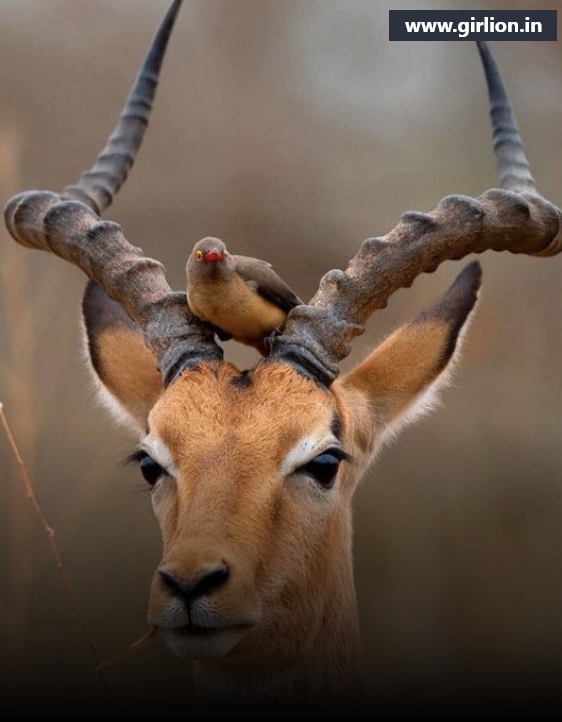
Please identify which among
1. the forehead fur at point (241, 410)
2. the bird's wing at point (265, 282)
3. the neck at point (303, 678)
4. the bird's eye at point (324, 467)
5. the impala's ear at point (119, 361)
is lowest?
the neck at point (303, 678)

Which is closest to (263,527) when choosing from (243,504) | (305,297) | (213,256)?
(243,504)

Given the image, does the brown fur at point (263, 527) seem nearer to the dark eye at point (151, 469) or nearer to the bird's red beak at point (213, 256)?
the dark eye at point (151, 469)

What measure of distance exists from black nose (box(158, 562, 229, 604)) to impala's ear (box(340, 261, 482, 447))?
1.48 meters

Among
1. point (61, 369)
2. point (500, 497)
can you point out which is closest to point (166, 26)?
point (61, 369)

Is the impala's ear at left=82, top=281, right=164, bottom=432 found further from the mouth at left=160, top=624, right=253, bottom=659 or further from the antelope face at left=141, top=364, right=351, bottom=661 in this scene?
the mouth at left=160, top=624, right=253, bottom=659

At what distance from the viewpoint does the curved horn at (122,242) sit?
5113 millimetres

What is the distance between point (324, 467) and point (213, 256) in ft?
3.47

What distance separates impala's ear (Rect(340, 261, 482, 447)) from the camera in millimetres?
5430

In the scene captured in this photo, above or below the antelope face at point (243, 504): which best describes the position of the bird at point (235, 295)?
above

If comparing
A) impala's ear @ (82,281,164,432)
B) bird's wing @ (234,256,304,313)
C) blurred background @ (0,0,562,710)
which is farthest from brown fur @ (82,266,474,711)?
blurred background @ (0,0,562,710)

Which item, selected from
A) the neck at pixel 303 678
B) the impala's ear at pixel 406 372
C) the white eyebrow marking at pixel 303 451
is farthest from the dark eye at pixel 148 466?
the impala's ear at pixel 406 372

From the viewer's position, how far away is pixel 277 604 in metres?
4.51

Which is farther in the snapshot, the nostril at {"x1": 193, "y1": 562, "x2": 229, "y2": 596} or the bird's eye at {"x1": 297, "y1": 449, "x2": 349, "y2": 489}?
the bird's eye at {"x1": 297, "y1": 449, "x2": 349, "y2": 489}

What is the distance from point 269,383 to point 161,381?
38.6 inches
